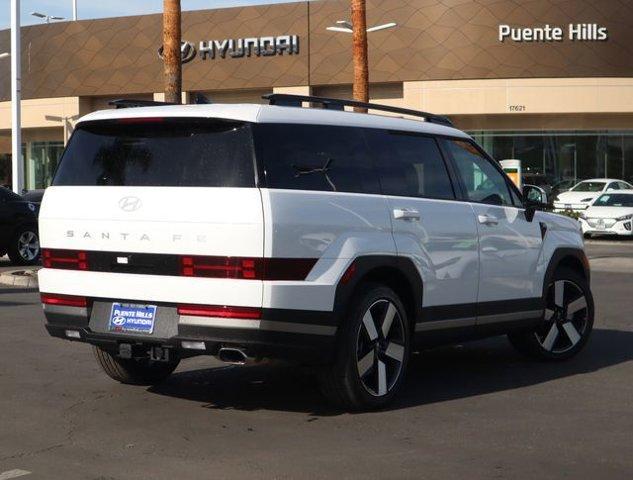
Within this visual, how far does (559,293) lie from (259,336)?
3812mm

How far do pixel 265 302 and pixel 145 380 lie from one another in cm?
212

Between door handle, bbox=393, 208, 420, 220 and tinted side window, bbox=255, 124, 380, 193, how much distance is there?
0.19m

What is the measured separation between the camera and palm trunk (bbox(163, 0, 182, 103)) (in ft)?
67.9

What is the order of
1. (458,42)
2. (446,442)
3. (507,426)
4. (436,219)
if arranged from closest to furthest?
(446,442)
(507,426)
(436,219)
(458,42)

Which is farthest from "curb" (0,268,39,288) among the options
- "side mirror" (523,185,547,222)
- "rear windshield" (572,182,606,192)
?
"rear windshield" (572,182,606,192)

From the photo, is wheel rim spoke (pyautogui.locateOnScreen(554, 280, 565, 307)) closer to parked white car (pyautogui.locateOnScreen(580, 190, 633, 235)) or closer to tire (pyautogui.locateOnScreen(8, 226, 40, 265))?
tire (pyautogui.locateOnScreen(8, 226, 40, 265))

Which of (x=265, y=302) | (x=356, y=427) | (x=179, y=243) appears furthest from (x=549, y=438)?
(x=179, y=243)

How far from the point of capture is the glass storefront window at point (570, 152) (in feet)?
185

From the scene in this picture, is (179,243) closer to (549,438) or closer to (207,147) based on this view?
(207,147)

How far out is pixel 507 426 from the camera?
739cm

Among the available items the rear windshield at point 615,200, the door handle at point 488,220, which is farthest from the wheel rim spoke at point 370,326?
the rear windshield at point 615,200

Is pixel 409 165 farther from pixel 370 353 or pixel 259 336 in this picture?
pixel 259 336

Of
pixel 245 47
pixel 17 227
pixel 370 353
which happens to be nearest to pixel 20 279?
pixel 17 227

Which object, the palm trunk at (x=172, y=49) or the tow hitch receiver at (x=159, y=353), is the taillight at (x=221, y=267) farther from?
the palm trunk at (x=172, y=49)
